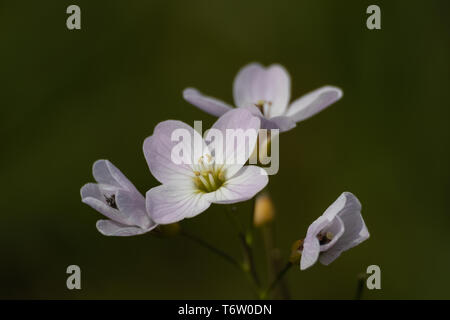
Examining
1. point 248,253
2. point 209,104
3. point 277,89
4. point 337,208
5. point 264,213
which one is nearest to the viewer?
point 337,208

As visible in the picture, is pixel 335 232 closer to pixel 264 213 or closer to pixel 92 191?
pixel 264 213

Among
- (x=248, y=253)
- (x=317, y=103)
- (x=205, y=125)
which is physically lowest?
(x=248, y=253)

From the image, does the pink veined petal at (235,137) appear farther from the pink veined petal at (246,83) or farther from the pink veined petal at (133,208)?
the pink veined petal at (246,83)

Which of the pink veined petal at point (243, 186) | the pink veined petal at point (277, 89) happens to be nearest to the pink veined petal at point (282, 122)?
the pink veined petal at point (243, 186)

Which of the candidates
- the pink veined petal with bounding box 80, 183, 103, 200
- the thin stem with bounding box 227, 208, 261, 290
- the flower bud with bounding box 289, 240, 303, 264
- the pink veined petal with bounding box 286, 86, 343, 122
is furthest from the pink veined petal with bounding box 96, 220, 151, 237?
A: the pink veined petal with bounding box 286, 86, 343, 122

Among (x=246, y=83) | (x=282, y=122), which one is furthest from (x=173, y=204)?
(x=246, y=83)

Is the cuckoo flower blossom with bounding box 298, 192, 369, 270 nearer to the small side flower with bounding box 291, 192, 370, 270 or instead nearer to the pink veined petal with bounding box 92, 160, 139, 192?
the small side flower with bounding box 291, 192, 370, 270
